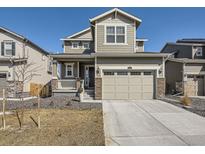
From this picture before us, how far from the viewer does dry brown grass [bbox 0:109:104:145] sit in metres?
6.12

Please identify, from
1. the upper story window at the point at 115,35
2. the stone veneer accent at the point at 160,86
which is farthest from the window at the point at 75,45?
the stone veneer accent at the point at 160,86

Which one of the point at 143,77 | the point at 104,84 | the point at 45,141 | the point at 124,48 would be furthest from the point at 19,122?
the point at 124,48

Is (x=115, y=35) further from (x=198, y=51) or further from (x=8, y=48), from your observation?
(x=198, y=51)

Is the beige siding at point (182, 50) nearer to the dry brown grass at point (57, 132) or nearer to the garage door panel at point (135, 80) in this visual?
the garage door panel at point (135, 80)

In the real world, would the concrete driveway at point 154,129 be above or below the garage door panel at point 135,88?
below

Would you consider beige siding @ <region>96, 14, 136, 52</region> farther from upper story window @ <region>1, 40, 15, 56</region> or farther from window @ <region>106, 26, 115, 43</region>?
upper story window @ <region>1, 40, 15, 56</region>

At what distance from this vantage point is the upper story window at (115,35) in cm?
1872

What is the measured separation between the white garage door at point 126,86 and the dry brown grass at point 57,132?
7468mm

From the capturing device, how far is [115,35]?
1877 centimetres

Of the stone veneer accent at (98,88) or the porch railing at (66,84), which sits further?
the porch railing at (66,84)

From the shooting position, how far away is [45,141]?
20.1 feet

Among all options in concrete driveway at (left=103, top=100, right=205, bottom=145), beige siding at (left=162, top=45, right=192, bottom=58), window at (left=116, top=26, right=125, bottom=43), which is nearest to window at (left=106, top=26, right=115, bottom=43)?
window at (left=116, top=26, right=125, bottom=43)

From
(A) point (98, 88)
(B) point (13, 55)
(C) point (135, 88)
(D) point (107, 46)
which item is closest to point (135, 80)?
(C) point (135, 88)

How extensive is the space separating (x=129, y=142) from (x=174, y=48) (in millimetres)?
25905
